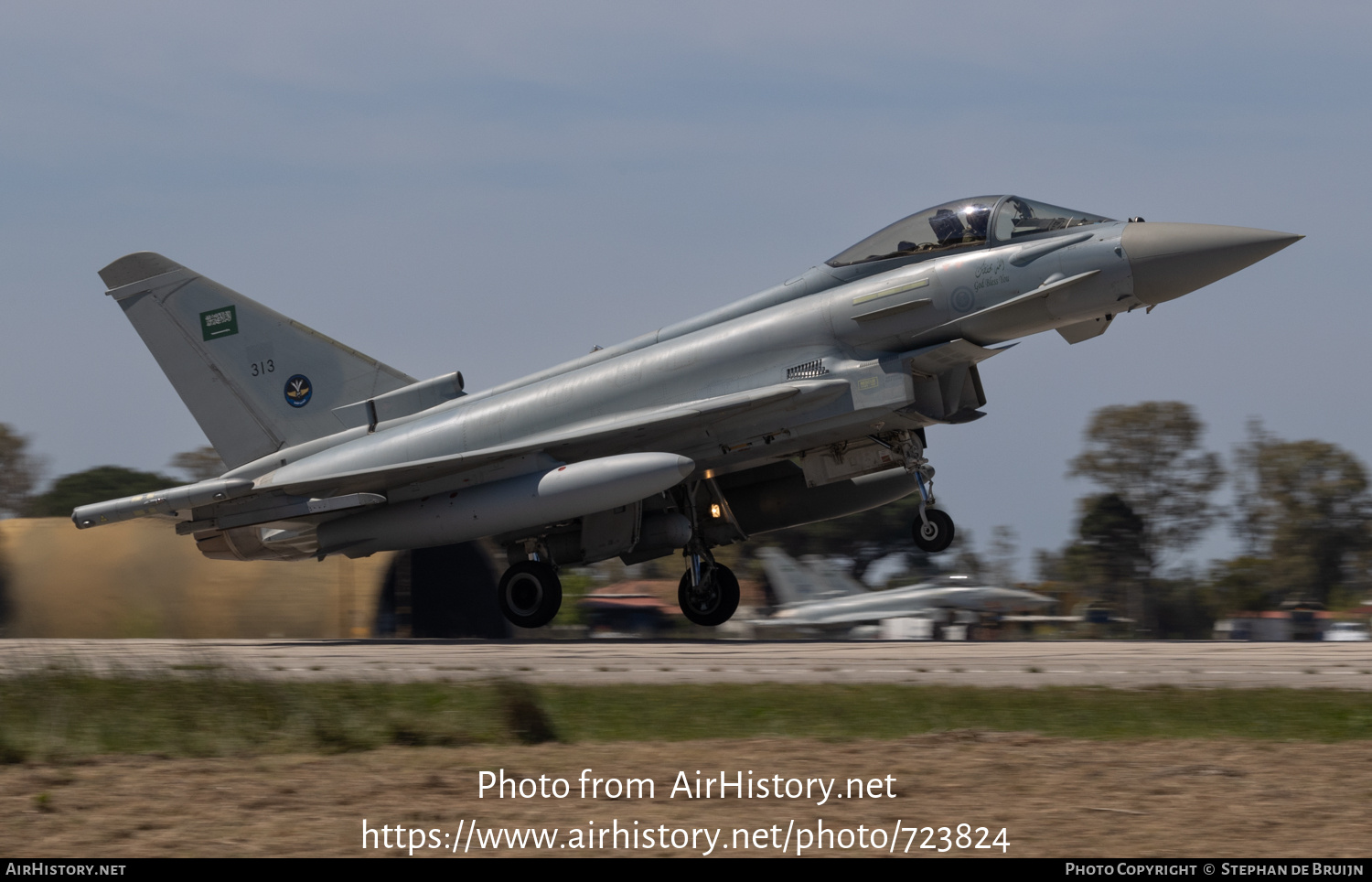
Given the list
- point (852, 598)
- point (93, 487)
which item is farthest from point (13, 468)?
point (852, 598)

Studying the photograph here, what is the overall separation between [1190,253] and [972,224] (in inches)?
98.4

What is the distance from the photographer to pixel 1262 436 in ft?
204

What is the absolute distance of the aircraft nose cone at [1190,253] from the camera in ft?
48.4

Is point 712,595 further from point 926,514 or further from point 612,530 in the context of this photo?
point 926,514

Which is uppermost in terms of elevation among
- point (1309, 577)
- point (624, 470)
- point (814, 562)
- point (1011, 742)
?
point (624, 470)

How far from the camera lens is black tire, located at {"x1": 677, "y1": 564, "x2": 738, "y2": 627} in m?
18.3

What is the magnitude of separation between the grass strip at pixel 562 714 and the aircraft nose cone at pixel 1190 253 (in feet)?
20.1

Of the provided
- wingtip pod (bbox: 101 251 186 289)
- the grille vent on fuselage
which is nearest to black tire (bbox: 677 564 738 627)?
the grille vent on fuselage

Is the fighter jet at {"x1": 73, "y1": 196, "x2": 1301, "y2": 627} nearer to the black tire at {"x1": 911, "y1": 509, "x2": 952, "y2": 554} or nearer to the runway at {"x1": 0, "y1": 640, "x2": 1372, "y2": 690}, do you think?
the black tire at {"x1": 911, "y1": 509, "x2": 952, "y2": 554}

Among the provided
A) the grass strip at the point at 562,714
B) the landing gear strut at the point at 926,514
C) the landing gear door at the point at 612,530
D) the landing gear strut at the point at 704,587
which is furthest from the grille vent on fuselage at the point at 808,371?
the grass strip at the point at 562,714
